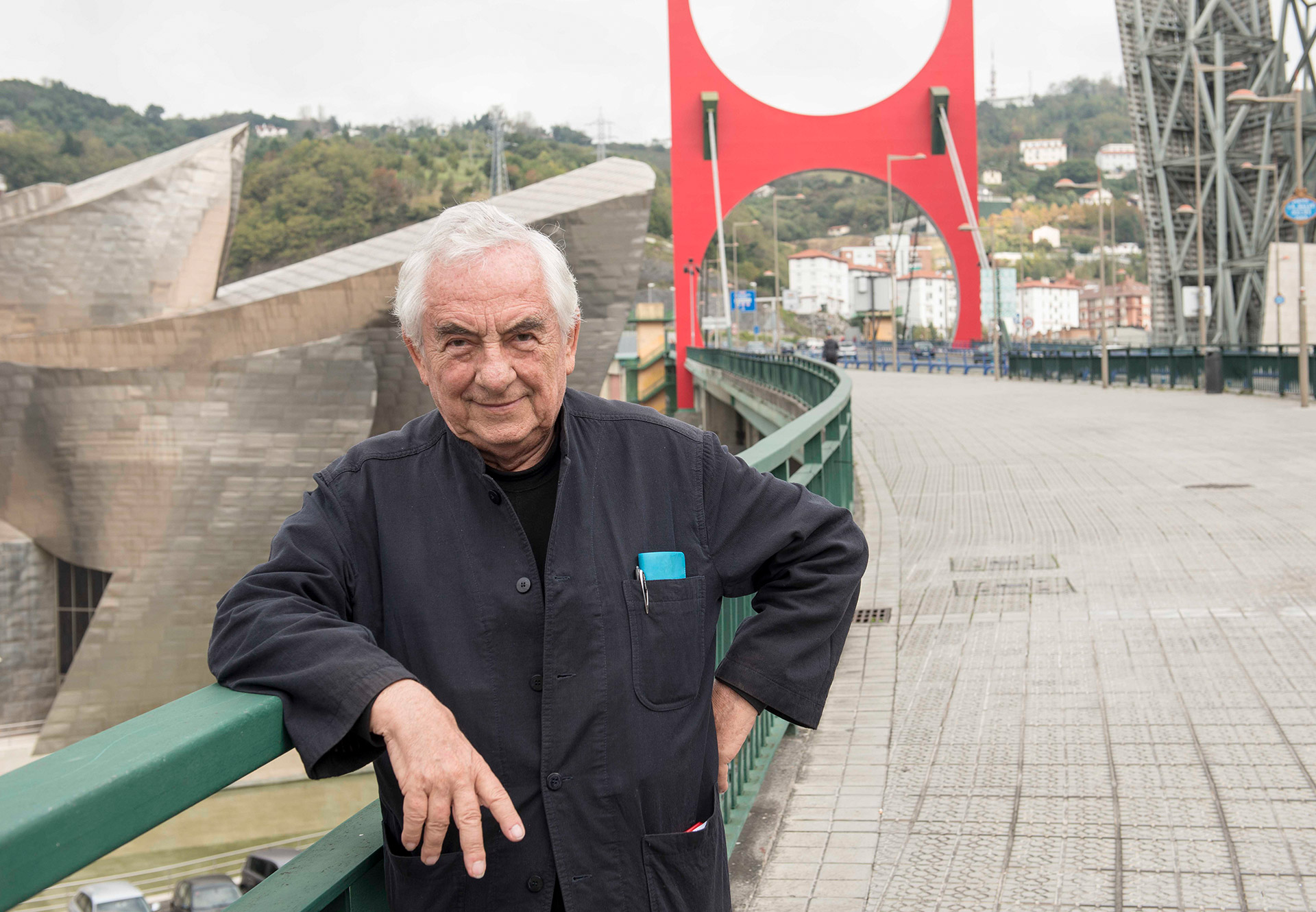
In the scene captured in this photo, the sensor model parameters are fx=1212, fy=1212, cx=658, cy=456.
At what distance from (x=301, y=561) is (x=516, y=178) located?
72834 mm

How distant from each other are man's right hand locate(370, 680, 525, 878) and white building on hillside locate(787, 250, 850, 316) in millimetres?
139405

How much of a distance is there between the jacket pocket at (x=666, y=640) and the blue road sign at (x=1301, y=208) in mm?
17843

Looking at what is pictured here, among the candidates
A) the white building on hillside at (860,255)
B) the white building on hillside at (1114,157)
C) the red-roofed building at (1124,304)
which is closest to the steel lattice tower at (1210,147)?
the red-roofed building at (1124,304)

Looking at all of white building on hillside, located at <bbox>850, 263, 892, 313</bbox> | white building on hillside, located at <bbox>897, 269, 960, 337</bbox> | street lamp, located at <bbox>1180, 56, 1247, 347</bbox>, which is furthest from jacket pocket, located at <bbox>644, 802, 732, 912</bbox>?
white building on hillside, located at <bbox>897, 269, 960, 337</bbox>

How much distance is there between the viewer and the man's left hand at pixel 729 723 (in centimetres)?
188

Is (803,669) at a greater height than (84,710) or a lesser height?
greater

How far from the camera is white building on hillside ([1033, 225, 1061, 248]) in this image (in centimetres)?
15312

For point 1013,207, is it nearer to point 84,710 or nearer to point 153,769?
point 84,710

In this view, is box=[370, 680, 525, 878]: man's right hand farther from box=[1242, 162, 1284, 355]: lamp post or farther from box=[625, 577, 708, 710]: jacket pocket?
box=[1242, 162, 1284, 355]: lamp post

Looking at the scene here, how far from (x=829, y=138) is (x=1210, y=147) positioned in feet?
47.4

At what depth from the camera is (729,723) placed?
1881mm

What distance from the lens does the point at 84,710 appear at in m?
15.3

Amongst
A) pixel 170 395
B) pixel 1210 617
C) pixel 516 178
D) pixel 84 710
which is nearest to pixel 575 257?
pixel 170 395

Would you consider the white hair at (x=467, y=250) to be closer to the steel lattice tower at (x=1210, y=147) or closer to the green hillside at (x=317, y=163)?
the green hillside at (x=317, y=163)
